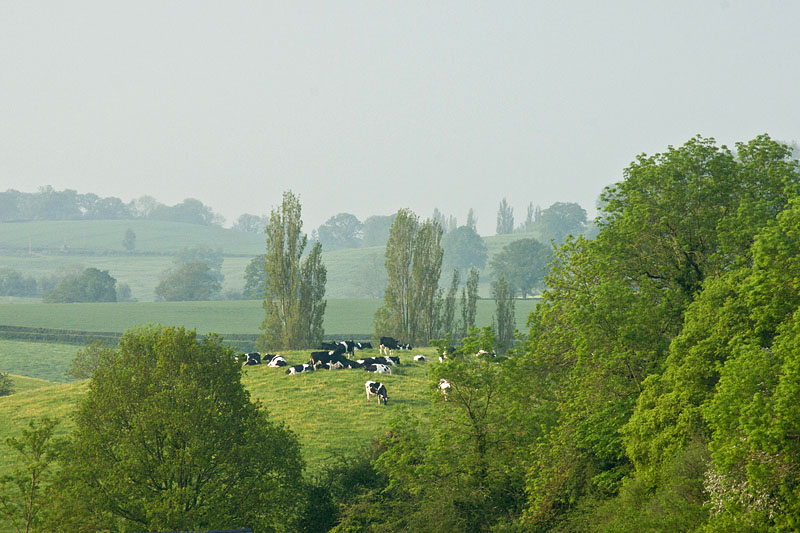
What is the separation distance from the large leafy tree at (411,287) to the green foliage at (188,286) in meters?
104

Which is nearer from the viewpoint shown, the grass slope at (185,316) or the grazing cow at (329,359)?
the grazing cow at (329,359)

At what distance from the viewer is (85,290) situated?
16225cm

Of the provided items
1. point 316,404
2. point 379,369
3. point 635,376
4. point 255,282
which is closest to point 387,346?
point 379,369

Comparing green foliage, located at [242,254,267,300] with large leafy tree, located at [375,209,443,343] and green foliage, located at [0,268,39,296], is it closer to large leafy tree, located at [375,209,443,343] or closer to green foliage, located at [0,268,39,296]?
green foliage, located at [0,268,39,296]

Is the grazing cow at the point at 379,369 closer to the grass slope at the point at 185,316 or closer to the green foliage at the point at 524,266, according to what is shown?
the grass slope at the point at 185,316

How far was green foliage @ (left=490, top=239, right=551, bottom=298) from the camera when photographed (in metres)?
167

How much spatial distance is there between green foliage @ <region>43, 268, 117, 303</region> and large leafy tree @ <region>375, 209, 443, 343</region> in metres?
102

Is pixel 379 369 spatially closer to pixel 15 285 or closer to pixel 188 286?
pixel 188 286

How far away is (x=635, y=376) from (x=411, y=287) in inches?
2089

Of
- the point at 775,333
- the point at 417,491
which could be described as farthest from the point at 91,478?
the point at 775,333

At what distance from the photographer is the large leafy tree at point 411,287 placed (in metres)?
79.8

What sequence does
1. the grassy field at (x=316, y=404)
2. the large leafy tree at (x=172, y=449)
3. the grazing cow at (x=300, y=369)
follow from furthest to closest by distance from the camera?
the grazing cow at (x=300, y=369)
the grassy field at (x=316, y=404)
the large leafy tree at (x=172, y=449)

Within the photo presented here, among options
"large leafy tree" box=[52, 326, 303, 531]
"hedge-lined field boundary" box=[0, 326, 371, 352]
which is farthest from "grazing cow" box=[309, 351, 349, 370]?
"hedge-lined field boundary" box=[0, 326, 371, 352]

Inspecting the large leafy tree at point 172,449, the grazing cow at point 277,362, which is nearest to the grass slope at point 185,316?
the grazing cow at point 277,362
